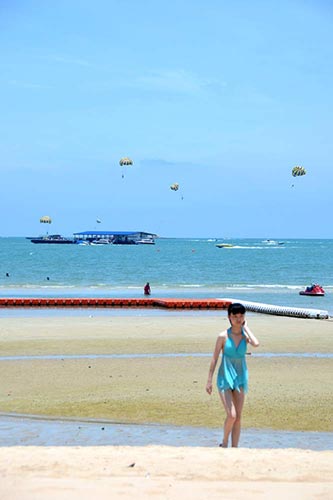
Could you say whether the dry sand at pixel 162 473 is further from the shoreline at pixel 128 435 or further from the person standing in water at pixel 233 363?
the shoreline at pixel 128 435

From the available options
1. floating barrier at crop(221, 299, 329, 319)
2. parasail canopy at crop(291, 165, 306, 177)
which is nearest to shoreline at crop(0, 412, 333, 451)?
floating barrier at crop(221, 299, 329, 319)

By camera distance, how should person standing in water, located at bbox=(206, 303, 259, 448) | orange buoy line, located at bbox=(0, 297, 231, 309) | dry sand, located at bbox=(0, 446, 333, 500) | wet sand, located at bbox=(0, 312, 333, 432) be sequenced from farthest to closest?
orange buoy line, located at bbox=(0, 297, 231, 309)
wet sand, located at bbox=(0, 312, 333, 432)
person standing in water, located at bbox=(206, 303, 259, 448)
dry sand, located at bbox=(0, 446, 333, 500)

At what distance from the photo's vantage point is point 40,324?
32438 millimetres

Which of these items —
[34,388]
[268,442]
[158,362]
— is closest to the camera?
[268,442]

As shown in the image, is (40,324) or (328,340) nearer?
(328,340)

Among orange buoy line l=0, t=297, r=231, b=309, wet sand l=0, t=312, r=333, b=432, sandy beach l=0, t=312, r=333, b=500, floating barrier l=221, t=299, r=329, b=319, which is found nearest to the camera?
sandy beach l=0, t=312, r=333, b=500

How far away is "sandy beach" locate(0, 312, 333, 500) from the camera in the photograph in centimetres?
841

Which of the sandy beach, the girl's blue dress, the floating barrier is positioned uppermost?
the girl's blue dress

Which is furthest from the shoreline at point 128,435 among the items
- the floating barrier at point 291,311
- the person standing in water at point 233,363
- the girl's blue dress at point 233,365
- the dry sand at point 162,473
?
the floating barrier at point 291,311

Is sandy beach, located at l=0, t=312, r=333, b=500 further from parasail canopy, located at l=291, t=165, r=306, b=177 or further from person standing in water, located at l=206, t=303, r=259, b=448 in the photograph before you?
parasail canopy, located at l=291, t=165, r=306, b=177

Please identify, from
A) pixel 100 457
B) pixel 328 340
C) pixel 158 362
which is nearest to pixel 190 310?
pixel 328 340

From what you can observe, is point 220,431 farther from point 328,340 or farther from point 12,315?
point 12,315

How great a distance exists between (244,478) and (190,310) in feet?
111

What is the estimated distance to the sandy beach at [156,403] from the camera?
27.6 ft
